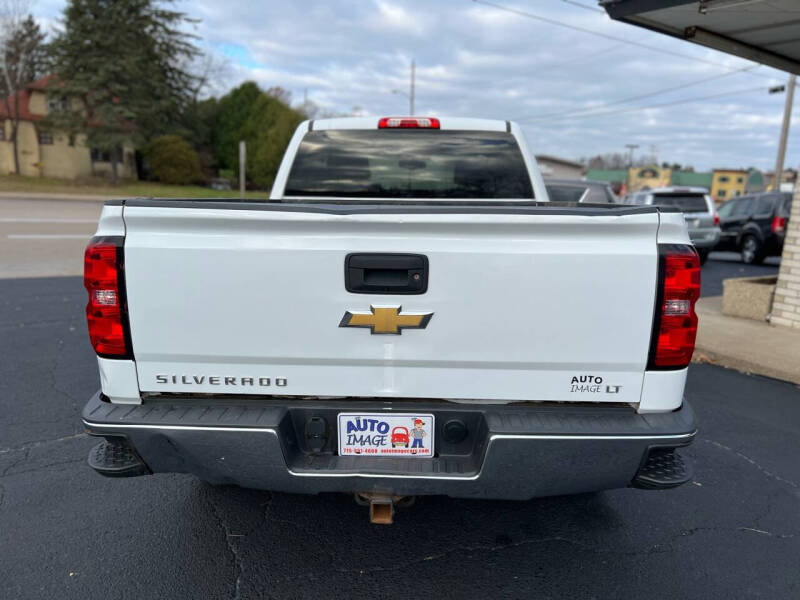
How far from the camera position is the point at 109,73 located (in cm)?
3806

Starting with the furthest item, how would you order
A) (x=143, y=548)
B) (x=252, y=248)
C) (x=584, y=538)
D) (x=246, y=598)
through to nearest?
(x=584, y=538)
(x=143, y=548)
(x=246, y=598)
(x=252, y=248)

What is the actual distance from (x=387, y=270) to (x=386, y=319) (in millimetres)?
187

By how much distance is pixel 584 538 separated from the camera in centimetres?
290

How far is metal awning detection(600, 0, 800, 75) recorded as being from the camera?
17.3ft

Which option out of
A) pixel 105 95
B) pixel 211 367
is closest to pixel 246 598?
pixel 211 367

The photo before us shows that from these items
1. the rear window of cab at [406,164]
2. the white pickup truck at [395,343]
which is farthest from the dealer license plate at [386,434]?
the rear window of cab at [406,164]

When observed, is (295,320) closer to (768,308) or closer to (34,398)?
(34,398)

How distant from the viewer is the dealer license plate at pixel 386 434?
7.26ft

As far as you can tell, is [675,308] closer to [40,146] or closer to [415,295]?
[415,295]

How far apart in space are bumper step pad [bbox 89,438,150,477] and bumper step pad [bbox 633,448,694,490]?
6.54 ft

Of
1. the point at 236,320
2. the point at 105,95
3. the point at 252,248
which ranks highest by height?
the point at 105,95

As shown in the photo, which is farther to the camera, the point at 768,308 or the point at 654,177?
the point at 654,177

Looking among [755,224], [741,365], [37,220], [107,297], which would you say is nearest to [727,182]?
[755,224]

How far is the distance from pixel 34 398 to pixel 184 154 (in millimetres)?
42305
